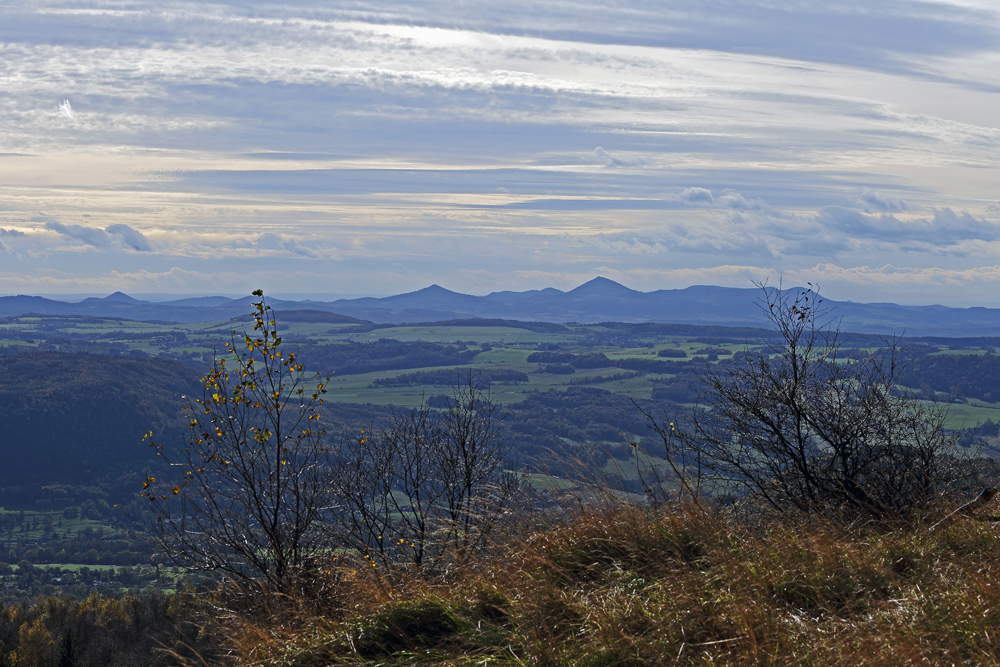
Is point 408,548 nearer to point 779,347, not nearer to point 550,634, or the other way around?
point 550,634

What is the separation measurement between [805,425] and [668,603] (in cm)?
996

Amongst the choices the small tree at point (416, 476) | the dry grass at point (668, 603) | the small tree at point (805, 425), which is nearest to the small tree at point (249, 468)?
the small tree at point (416, 476)

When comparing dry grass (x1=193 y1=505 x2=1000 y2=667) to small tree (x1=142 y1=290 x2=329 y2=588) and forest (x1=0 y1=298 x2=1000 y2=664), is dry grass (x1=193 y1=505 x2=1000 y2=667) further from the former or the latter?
small tree (x1=142 y1=290 x2=329 y2=588)

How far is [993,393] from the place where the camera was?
104 meters

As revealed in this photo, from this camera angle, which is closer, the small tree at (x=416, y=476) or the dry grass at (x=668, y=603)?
the dry grass at (x=668, y=603)

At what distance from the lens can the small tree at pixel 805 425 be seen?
12539 millimetres

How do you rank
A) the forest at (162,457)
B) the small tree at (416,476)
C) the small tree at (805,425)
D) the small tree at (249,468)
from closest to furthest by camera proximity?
the forest at (162,457), the small tree at (249,468), the small tree at (805,425), the small tree at (416,476)

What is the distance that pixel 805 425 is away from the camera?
1386 centimetres

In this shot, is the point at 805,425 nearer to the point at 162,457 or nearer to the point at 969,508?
the point at 969,508

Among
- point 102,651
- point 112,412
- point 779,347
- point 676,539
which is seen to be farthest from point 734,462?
point 112,412

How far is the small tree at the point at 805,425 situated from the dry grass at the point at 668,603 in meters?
5.27

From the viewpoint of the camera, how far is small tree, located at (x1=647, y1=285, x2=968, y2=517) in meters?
12.5

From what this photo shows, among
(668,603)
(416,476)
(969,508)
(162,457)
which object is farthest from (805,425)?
(162,457)

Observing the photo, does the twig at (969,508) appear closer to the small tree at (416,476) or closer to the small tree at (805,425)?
the small tree at (805,425)
